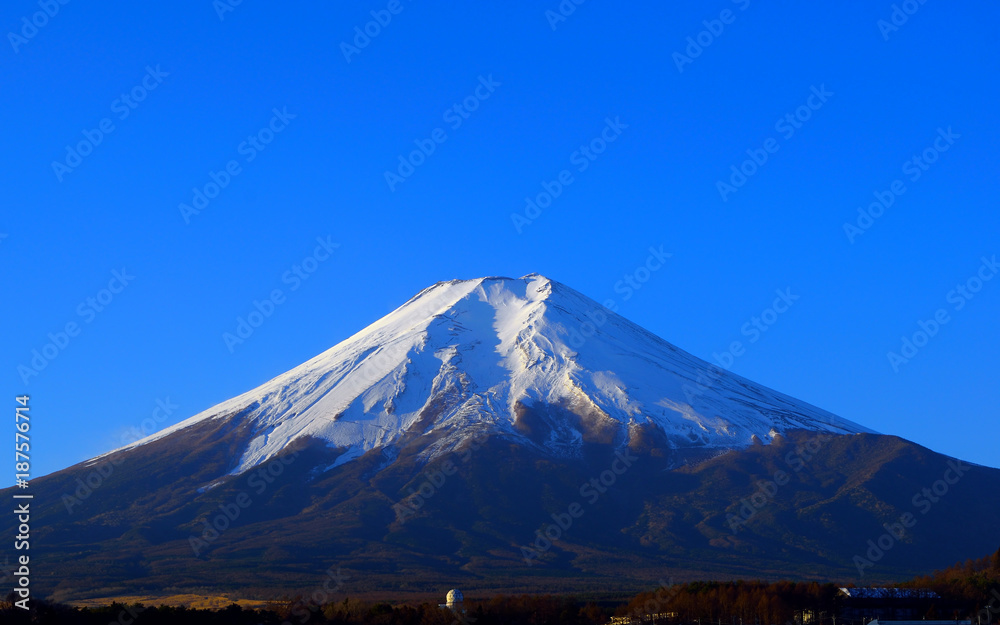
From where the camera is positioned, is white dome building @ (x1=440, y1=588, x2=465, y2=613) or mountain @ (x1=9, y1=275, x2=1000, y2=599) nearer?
white dome building @ (x1=440, y1=588, x2=465, y2=613)

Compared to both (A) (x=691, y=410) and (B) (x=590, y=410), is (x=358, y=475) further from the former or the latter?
(A) (x=691, y=410)

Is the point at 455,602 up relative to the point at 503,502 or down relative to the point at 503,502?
down

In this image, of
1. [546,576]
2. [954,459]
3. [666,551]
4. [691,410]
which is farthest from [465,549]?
[954,459]

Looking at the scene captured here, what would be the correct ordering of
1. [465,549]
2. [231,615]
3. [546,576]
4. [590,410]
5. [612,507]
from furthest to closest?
[590,410], [612,507], [465,549], [546,576], [231,615]

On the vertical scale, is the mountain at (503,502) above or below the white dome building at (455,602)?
above

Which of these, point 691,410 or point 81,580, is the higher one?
point 691,410

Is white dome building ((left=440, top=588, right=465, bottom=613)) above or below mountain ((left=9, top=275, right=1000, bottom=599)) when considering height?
below

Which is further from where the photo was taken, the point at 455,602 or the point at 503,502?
the point at 503,502

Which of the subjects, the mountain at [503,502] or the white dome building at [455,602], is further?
the mountain at [503,502]
